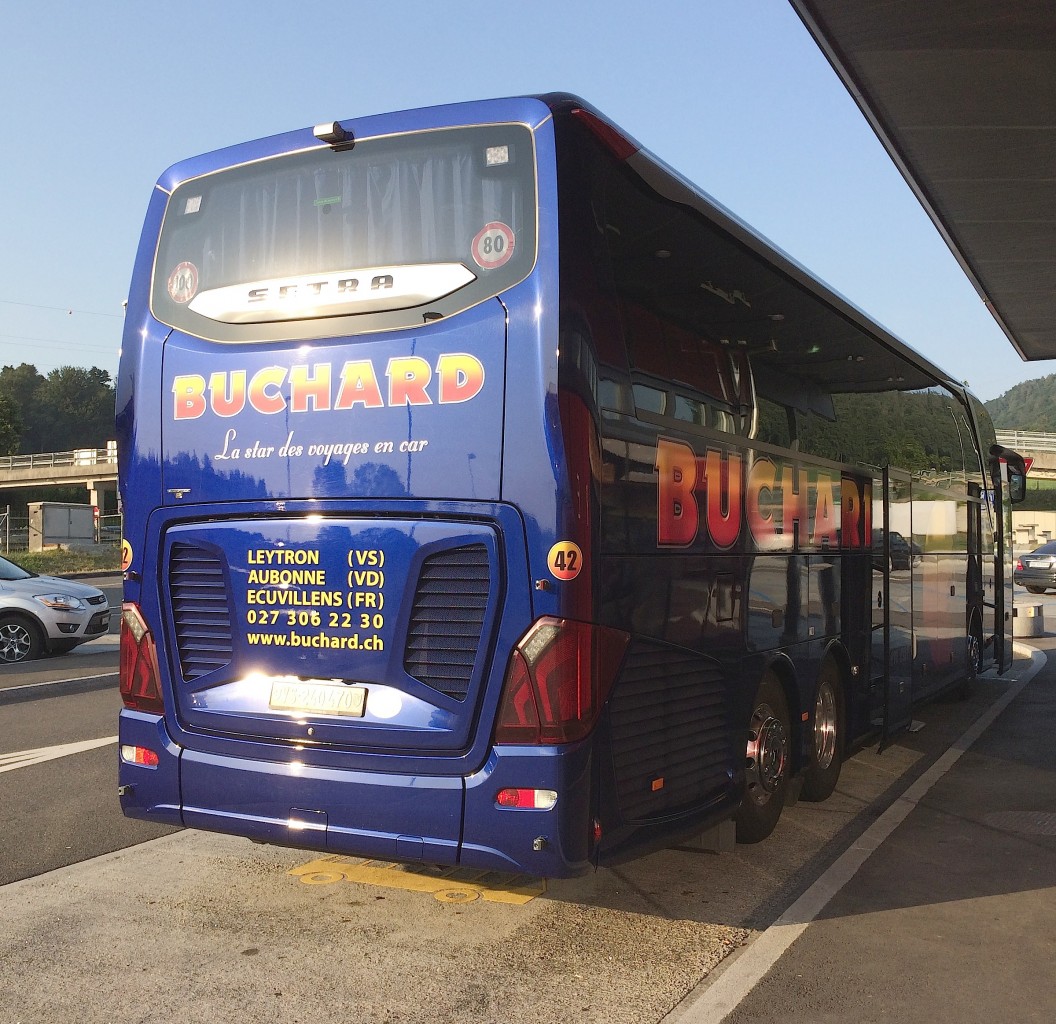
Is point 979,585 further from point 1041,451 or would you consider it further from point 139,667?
point 1041,451

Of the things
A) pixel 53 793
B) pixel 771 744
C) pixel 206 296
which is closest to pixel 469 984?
pixel 771 744

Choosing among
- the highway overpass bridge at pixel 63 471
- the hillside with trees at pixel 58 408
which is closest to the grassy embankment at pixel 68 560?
the highway overpass bridge at pixel 63 471

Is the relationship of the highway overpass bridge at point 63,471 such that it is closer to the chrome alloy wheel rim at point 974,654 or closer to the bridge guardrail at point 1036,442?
the bridge guardrail at point 1036,442

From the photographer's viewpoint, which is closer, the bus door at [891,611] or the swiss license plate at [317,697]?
the swiss license plate at [317,697]

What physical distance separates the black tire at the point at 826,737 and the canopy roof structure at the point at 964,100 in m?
5.14

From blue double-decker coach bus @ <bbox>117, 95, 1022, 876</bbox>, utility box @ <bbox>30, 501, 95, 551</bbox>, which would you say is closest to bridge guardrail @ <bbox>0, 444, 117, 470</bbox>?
utility box @ <bbox>30, 501, 95, 551</bbox>

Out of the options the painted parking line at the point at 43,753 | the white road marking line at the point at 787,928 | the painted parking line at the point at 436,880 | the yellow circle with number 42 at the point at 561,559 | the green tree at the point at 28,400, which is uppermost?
the green tree at the point at 28,400

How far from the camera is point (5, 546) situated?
4912 centimetres

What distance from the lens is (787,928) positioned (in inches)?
210

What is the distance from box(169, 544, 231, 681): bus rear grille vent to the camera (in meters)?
5.35

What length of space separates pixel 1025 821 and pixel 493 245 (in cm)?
517

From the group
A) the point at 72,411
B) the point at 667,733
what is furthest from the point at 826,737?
the point at 72,411

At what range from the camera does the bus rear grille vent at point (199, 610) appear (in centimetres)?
535

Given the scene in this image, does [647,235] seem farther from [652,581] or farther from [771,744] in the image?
[771,744]
